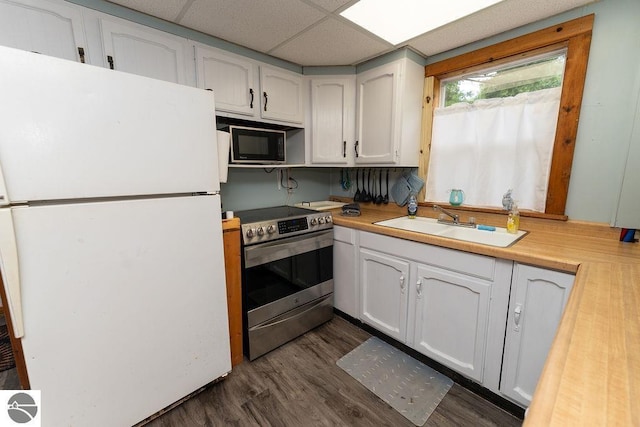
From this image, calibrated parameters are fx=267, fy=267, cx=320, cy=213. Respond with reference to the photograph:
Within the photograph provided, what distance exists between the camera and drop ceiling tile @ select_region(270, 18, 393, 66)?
1.72 m

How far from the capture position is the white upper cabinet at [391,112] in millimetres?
2029

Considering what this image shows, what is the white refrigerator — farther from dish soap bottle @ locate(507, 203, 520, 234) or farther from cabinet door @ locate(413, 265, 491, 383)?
dish soap bottle @ locate(507, 203, 520, 234)

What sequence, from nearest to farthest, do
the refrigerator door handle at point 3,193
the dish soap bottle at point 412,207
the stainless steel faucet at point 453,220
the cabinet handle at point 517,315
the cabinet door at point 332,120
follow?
the refrigerator door handle at point 3,193, the cabinet handle at point 517,315, the stainless steel faucet at point 453,220, the dish soap bottle at point 412,207, the cabinet door at point 332,120

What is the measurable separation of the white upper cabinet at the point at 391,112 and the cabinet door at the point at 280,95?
518mm

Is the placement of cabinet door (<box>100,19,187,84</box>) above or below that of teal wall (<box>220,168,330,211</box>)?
above

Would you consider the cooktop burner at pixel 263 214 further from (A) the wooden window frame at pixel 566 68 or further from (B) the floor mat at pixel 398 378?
(A) the wooden window frame at pixel 566 68

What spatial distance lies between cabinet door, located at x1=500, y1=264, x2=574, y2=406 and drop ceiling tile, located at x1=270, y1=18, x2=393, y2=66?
5.51 ft

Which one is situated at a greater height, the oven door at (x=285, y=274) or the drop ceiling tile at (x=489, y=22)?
the drop ceiling tile at (x=489, y=22)

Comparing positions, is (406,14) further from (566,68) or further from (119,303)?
(119,303)

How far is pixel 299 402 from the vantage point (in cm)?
146

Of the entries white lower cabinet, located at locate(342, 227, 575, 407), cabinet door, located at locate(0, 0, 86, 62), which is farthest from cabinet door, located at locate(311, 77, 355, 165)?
cabinet door, located at locate(0, 0, 86, 62)

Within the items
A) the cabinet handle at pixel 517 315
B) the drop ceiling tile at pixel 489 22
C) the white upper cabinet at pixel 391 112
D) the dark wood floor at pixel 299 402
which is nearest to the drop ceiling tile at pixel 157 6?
the white upper cabinet at pixel 391 112

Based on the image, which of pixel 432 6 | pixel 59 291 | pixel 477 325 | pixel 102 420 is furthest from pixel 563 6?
pixel 102 420

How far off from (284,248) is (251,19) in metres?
1.42
